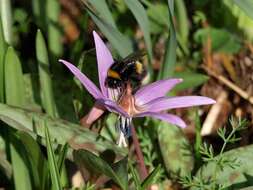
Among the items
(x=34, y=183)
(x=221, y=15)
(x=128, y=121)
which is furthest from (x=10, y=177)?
(x=221, y=15)

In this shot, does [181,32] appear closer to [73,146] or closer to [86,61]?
[86,61]

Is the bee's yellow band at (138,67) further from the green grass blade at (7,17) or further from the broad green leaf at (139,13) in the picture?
the green grass blade at (7,17)

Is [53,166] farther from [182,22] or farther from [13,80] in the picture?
[182,22]

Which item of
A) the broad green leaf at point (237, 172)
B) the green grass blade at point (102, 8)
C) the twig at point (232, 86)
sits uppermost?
the green grass blade at point (102, 8)

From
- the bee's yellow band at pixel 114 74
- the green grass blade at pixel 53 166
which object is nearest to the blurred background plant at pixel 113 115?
the green grass blade at pixel 53 166

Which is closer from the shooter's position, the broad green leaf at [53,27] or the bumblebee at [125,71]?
the bumblebee at [125,71]

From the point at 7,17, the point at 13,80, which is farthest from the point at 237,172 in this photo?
the point at 7,17
